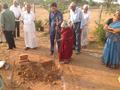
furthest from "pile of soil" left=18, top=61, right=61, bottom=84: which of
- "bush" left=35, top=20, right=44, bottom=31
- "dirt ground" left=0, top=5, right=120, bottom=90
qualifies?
"bush" left=35, top=20, right=44, bottom=31

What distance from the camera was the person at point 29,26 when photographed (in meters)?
5.22

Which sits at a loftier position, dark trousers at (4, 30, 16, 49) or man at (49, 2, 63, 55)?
man at (49, 2, 63, 55)

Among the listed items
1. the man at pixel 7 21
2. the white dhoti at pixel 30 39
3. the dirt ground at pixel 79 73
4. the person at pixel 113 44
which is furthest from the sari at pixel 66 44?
the man at pixel 7 21

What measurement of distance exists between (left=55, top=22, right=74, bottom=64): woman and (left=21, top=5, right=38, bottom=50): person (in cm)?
165

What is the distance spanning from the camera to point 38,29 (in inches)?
364

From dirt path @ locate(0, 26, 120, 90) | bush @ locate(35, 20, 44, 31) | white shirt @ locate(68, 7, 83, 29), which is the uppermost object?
white shirt @ locate(68, 7, 83, 29)

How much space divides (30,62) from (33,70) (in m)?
0.58

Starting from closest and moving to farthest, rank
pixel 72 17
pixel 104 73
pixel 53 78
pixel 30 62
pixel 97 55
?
pixel 53 78 → pixel 104 73 → pixel 30 62 → pixel 72 17 → pixel 97 55

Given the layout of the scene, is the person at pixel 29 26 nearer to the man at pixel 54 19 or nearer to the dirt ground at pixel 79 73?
the dirt ground at pixel 79 73

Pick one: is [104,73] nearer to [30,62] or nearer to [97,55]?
[97,55]

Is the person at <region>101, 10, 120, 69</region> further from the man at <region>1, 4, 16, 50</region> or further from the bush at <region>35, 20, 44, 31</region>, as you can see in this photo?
the bush at <region>35, 20, 44, 31</region>

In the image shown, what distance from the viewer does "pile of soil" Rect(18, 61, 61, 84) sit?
357 centimetres

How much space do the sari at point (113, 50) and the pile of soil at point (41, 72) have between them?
6.00 feet

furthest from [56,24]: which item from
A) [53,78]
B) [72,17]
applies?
[53,78]
